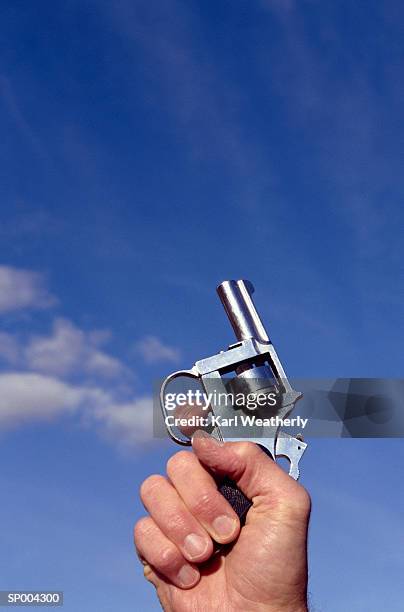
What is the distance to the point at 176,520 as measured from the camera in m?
4.69

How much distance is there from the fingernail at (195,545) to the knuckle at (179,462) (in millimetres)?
419

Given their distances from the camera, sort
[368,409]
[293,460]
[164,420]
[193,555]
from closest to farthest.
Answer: [193,555]
[293,460]
[164,420]
[368,409]

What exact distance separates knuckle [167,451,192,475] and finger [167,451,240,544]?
35 millimetres

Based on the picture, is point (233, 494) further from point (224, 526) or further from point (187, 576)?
point (187, 576)

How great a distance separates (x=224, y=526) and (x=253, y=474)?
14.5 inches

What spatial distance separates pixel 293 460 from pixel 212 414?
0.66 metres

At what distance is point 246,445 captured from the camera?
15.7 ft

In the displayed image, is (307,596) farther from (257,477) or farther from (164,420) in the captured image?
(164,420)

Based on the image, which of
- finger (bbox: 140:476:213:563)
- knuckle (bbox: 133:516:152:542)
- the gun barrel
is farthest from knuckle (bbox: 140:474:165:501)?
the gun barrel

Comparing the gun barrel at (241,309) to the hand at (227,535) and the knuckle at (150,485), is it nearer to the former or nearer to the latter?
the hand at (227,535)

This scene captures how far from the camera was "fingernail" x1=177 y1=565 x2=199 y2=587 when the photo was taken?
4.70m

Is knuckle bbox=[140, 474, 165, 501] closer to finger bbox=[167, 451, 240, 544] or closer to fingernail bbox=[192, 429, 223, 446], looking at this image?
finger bbox=[167, 451, 240, 544]

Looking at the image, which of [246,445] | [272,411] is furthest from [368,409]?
[246,445]

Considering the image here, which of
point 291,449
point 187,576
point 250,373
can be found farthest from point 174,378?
point 187,576
